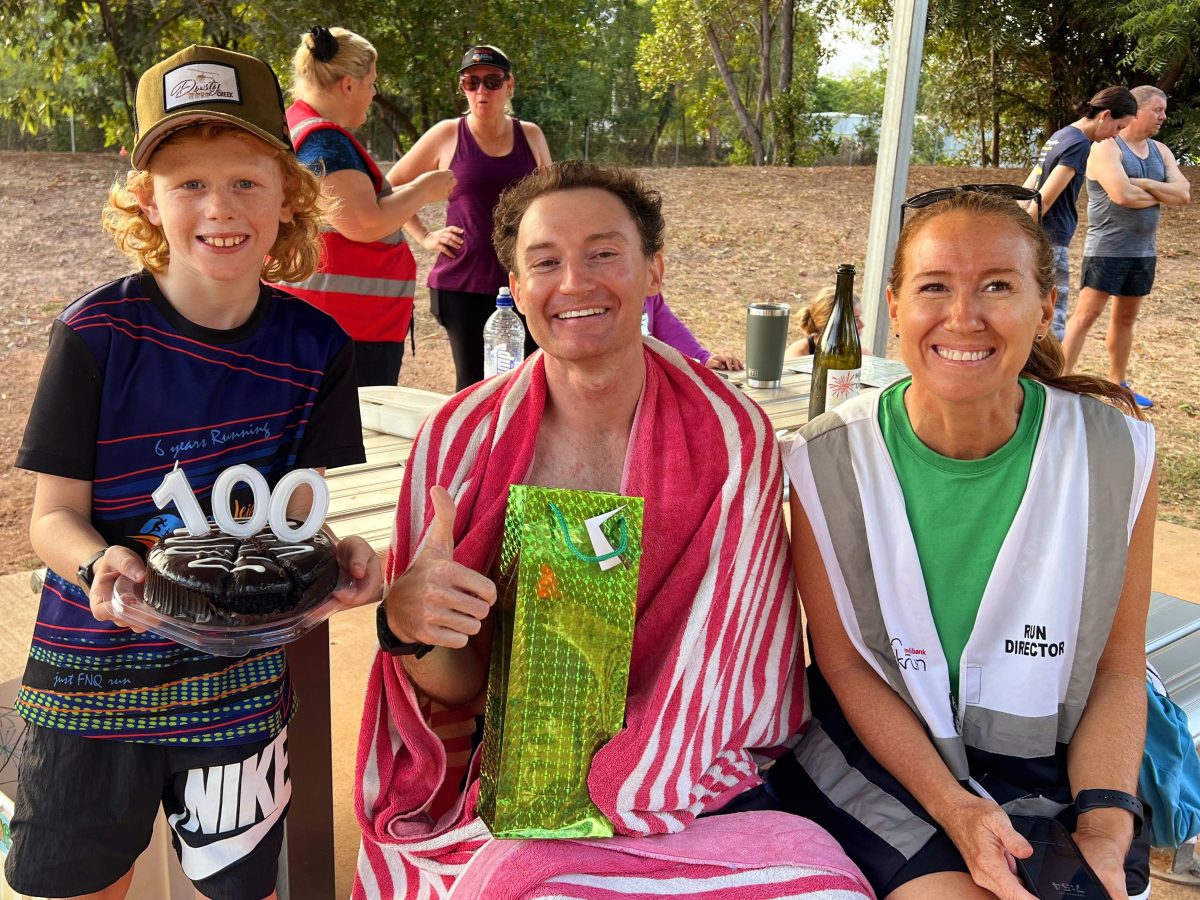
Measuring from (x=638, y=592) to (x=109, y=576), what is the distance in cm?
77

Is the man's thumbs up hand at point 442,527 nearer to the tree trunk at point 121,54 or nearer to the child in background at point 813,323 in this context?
the child in background at point 813,323

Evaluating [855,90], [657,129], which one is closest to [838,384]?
[657,129]

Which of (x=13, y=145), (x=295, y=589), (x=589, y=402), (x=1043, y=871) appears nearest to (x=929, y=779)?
(x=1043, y=871)

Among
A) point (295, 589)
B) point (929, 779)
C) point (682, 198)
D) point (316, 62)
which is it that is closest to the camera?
point (295, 589)

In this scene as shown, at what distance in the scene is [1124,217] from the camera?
6727mm

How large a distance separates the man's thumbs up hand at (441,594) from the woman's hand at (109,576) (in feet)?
1.15

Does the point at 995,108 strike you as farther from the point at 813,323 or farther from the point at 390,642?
the point at 390,642

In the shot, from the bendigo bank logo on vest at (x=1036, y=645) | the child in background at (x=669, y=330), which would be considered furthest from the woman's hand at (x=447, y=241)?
the bendigo bank logo on vest at (x=1036, y=645)

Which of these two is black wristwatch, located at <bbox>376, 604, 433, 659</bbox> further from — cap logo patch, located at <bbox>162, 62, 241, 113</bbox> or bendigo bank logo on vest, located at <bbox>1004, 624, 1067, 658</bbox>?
bendigo bank logo on vest, located at <bbox>1004, 624, 1067, 658</bbox>

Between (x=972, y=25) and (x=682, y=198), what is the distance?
16.3 ft

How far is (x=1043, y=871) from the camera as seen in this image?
1519mm

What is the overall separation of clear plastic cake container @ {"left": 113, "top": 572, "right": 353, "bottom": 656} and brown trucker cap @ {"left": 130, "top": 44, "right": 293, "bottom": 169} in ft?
2.21

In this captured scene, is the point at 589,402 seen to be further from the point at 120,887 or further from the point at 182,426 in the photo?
the point at 120,887

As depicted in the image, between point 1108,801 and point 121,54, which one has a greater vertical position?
point 121,54
